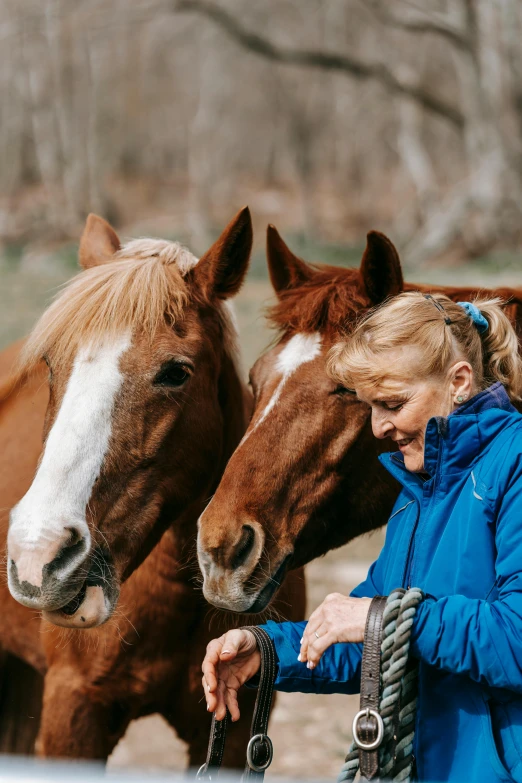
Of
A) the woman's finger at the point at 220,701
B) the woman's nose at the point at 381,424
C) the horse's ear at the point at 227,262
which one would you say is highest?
the horse's ear at the point at 227,262

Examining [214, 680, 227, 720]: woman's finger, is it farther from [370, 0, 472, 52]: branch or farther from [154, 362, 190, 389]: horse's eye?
[370, 0, 472, 52]: branch

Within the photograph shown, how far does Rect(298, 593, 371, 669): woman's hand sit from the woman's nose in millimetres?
403

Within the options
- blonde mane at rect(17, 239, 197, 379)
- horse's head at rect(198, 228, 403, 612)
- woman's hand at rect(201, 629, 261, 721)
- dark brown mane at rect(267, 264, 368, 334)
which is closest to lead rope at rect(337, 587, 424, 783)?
woman's hand at rect(201, 629, 261, 721)

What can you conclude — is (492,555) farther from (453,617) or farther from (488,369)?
(488,369)

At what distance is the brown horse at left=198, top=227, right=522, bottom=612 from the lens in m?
2.01

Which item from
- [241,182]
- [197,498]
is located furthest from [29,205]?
[197,498]

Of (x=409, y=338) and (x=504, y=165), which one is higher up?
(x=504, y=165)

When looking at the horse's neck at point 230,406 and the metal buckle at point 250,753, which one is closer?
the metal buckle at point 250,753

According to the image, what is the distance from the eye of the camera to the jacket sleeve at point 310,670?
5.82 ft

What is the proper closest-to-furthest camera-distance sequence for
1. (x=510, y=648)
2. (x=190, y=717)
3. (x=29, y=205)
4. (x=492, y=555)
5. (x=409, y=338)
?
1. (x=510, y=648)
2. (x=492, y=555)
3. (x=409, y=338)
4. (x=190, y=717)
5. (x=29, y=205)

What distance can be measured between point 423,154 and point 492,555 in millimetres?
15598

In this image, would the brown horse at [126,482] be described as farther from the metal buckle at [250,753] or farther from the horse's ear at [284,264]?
the metal buckle at [250,753]

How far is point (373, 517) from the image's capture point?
2.35 metres

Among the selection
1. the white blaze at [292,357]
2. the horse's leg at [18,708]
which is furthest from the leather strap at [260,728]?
the horse's leg at [18,708]
